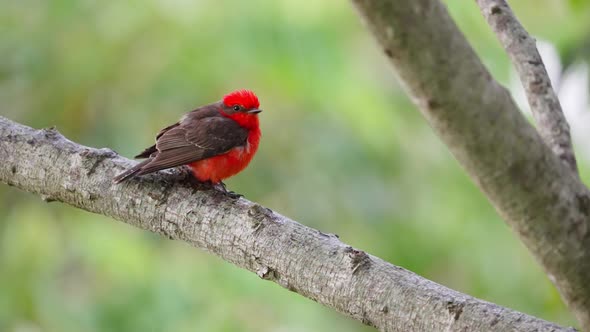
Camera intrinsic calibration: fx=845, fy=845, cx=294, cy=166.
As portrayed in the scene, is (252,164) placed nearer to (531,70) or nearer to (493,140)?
(531,70)

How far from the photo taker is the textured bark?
132cm

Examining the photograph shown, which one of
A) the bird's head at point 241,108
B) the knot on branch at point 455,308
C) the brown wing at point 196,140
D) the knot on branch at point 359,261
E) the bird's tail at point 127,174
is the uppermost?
the bird's head at point 241,108

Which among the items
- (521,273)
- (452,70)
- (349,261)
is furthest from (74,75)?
(452,70)

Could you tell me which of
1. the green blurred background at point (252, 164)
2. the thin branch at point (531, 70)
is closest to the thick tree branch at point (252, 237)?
the thin branch at point (531, 70)

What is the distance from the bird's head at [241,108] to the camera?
4.67 m

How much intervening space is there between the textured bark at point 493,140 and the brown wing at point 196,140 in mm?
2503

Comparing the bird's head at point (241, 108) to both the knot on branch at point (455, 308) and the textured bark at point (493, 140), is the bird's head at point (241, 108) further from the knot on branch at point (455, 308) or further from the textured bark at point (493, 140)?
the textured bark at point (493, 140)

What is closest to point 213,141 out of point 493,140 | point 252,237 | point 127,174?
point 127,174

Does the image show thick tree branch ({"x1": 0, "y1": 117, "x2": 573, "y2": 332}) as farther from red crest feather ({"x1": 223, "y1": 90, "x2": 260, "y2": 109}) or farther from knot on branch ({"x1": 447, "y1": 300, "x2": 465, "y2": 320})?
red crest feather ({"x1": 223, "y1": 90, "x2": 260, "y2": 109})

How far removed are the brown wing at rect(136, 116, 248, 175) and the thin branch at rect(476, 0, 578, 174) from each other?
72.3 inches

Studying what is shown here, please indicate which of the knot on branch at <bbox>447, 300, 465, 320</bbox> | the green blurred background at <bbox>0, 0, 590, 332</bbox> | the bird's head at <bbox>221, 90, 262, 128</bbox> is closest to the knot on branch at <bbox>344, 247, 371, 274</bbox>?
the knot on branch at <bbox>447, 300, 465, 320</bbox>

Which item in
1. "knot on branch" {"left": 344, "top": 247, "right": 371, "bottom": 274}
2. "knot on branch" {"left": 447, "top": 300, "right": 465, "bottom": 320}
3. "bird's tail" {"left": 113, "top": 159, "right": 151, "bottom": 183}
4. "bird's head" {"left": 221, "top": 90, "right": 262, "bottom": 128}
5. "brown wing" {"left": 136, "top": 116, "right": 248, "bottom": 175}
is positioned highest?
"bird's head" {"left": 221, "top": 90, "right": 262, "bottom": 128}

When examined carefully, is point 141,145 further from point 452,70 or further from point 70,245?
point 452,70

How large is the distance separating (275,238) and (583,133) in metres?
5.50
